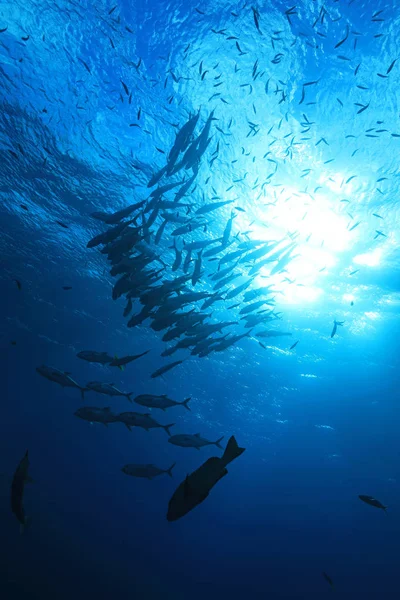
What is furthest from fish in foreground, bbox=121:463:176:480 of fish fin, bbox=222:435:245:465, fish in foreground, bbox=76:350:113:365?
fish fin, bbox=222:435:245:465

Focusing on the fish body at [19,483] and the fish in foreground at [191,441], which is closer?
the fish body at [19,483]

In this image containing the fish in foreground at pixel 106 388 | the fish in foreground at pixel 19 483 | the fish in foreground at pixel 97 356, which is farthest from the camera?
the fish in foreground at pixel 97 356

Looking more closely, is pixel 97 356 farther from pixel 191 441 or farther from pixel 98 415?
pixel 191 441

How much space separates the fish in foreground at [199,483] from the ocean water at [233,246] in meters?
5.94

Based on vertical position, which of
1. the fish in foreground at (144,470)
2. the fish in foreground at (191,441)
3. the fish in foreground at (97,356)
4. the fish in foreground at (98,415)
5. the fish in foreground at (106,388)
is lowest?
the fish in foreground at (144,470)

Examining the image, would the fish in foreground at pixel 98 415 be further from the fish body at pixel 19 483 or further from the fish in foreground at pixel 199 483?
the fish in foreground at pixel 199 483

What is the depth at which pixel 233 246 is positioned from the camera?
12945 millimetres

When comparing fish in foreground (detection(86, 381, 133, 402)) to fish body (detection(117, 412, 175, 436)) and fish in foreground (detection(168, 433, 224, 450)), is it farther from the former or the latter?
fish in foreground (detection(168, 433, 224, 450))

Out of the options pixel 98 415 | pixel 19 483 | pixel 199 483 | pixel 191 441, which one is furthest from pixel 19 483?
pixel 191 441

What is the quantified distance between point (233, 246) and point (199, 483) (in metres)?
11.5

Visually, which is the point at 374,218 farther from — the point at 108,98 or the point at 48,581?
the point at 48,581

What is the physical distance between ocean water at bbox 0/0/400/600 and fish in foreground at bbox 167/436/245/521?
5.94 meters

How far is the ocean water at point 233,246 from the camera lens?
8.02 meters

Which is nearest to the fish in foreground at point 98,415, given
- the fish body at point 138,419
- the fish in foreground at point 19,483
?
the fish body at point 138,419
